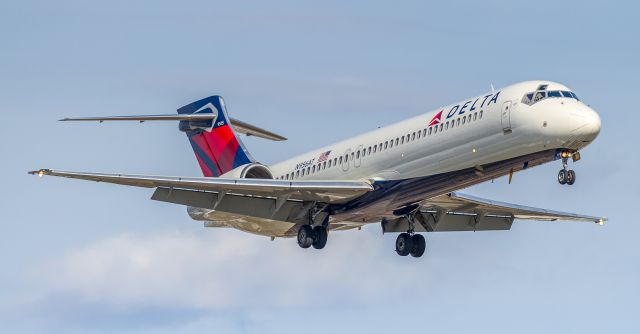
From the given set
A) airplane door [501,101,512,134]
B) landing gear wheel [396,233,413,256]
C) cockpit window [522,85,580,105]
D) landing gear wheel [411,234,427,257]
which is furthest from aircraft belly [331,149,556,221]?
landing gear wheel [411,234,427,257]

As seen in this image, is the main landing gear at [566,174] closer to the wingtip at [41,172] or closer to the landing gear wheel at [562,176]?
the landing gear wheel at [562,176]

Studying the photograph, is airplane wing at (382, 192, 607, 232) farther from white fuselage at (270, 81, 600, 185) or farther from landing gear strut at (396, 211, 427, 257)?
white fuselage at (270, 81, 600, 185)

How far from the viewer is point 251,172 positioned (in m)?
45.6

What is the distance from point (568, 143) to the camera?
37062mm

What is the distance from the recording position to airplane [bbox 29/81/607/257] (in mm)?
37750

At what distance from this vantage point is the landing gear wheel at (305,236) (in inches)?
1679

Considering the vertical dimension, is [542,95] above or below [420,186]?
above

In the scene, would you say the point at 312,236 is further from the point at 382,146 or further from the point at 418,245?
the point at 418,245

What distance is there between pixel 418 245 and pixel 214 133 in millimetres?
8768

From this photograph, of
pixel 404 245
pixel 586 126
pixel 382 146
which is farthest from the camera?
pixel 404 245

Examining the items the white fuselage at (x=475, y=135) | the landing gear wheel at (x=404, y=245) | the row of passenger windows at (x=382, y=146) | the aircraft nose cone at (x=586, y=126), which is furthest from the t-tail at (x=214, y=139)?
the aircraft nose cone at (x=586, y=126)

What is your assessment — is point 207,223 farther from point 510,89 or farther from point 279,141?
point 510,89

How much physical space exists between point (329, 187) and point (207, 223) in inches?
245

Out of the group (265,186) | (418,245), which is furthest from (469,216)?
(265,186)
